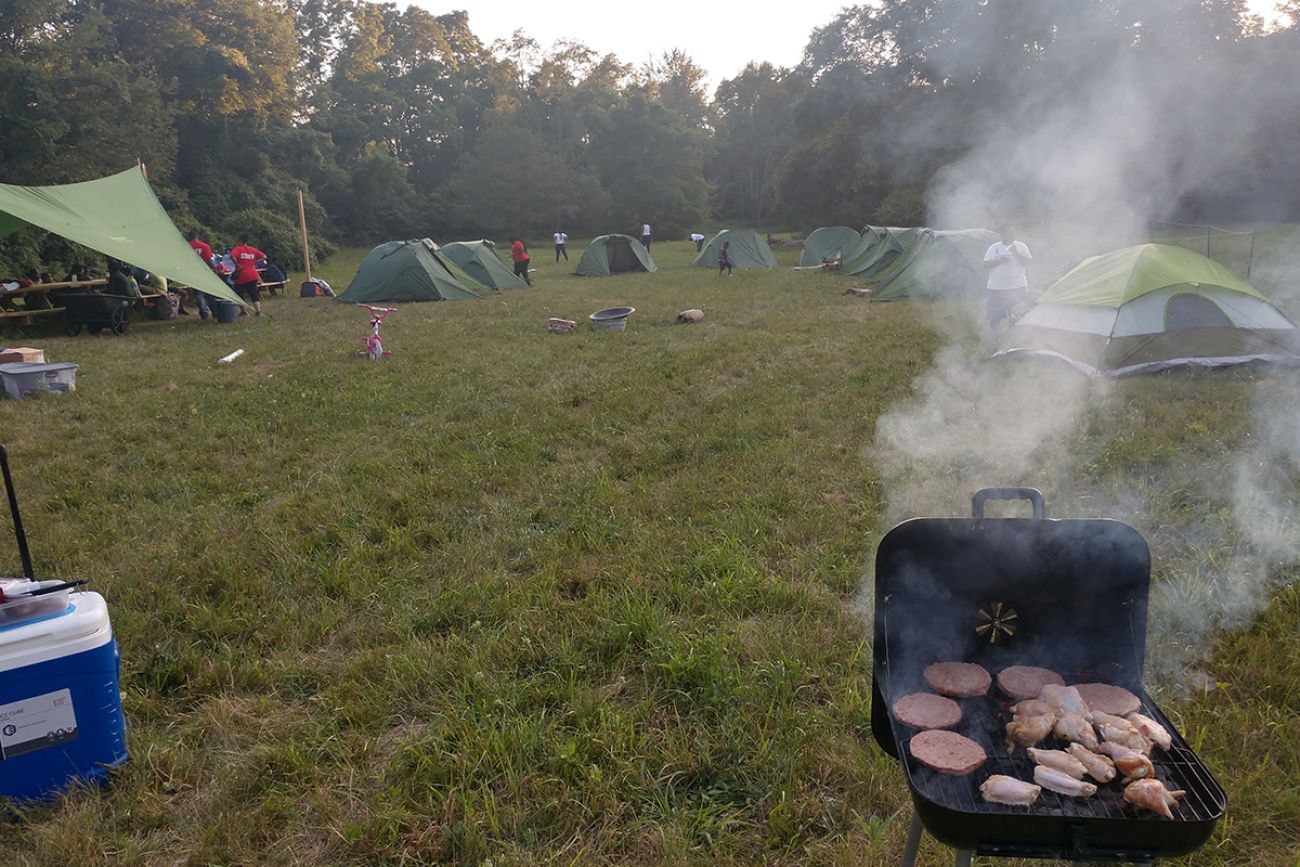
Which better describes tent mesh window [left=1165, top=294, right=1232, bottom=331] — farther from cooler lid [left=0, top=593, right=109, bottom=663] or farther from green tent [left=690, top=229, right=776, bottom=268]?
green tent [left=690, top=229, right=776, bottom=268]

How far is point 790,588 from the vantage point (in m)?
3.33

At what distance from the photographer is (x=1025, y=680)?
6.47 feet

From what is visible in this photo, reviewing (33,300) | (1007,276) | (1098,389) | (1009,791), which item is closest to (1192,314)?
(1098,389)

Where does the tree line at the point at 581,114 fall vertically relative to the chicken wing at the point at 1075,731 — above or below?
above

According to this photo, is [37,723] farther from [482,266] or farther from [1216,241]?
[1216,241]

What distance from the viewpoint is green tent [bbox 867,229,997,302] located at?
→ 512 inches

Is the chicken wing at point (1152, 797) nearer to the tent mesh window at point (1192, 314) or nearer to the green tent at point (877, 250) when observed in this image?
the tent mesh window at point (1192, 314)

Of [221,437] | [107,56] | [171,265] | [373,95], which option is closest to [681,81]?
[373,95]

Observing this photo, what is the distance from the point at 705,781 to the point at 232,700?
5.72 feet

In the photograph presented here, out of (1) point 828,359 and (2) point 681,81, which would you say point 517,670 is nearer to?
(1) point 828,359

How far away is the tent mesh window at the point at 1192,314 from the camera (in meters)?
6.79

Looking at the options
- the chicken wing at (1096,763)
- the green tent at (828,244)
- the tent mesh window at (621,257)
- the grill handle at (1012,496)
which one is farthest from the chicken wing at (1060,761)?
the green tent at (828,244)

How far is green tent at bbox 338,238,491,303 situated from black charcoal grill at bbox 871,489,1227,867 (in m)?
14.4

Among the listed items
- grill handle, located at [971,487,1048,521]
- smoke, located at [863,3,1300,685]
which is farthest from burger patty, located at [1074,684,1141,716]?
smoke, located at [863,3,1300,685]
